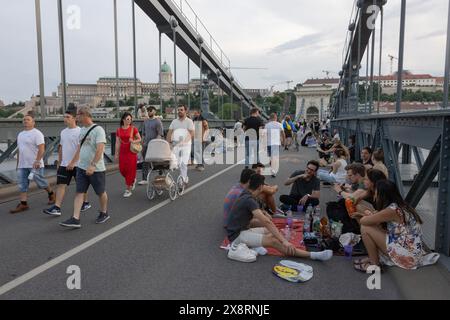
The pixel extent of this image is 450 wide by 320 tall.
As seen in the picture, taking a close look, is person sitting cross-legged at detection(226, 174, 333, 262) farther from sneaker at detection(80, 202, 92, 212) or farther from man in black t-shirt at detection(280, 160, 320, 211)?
sneaker at detection(80, 202, 92, 212)

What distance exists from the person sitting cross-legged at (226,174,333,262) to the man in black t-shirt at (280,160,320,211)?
6.74 ft

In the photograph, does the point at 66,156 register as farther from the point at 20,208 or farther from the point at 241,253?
the point at 241,253

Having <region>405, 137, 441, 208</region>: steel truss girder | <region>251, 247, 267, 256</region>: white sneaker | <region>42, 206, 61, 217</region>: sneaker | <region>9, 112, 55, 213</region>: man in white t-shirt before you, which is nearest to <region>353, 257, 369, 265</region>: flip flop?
<region>251, 247, 267, 256</region>: white sneaker

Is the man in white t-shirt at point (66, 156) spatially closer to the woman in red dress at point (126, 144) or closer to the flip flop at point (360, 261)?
the woman in red dress at point (126, 144)

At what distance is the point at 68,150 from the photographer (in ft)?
21.3

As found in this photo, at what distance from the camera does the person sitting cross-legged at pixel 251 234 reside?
448 centimetres

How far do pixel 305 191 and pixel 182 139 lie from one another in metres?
3.11

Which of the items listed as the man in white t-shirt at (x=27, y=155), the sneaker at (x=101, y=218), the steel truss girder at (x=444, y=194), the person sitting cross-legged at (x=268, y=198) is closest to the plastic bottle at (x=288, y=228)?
the person sitting cross-legged at (x=268, y=198)

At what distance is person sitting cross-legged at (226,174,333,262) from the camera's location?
4.48 meters

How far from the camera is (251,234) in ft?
15.7

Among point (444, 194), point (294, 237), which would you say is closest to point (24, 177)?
point (294, 237)

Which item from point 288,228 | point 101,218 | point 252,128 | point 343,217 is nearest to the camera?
point 343,217
